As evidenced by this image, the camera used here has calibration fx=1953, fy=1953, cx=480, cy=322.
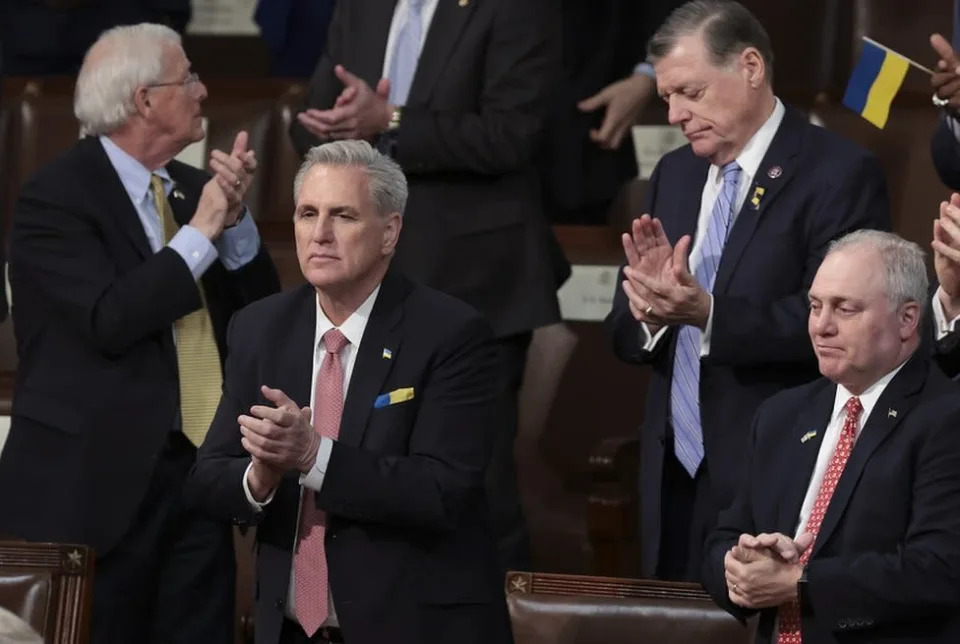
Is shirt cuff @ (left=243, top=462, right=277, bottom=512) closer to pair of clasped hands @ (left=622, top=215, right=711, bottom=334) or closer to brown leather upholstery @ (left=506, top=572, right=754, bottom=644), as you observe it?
brown leather upholstery @ (left=506, top=572, right=754, bottom=644)

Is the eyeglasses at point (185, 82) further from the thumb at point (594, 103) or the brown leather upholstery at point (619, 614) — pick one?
the brown leather upholstery at point (619, 614)

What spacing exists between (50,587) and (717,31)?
1713mm

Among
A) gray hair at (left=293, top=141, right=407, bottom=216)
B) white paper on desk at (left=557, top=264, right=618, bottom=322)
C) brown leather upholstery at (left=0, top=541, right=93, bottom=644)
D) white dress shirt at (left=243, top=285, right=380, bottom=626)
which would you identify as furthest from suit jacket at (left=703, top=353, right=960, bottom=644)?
white paper on desk at (left=557, top=264, right=618, bottom=322)

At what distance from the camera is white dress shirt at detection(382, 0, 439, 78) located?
461 centimetres

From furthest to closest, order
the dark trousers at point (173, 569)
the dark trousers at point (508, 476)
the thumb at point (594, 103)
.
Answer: the thumb at point (594, 103) < the dark trousers at point (508, 476) < the dark trousers at point (173, 569)

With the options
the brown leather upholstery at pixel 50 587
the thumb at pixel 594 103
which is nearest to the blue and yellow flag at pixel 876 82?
the thumb at pixel 594 103

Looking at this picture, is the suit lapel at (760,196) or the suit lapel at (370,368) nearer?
the suit lapel at (370,368)

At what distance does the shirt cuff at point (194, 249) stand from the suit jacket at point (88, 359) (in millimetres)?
18

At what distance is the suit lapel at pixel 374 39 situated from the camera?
15.3 feet

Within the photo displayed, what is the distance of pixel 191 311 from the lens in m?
4.18

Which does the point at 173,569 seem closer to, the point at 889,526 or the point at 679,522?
the point at 679,522

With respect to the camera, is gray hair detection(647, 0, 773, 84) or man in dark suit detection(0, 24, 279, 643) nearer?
gray hair detection(647, 0, 773, 84)

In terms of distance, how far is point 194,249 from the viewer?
4141 millimetres

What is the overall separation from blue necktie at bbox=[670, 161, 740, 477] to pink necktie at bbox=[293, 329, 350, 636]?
0.77 meters
